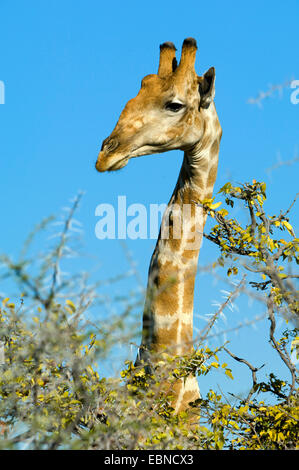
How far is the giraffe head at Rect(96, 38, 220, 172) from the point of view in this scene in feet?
20.5

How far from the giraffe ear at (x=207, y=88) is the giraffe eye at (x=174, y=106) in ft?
0.97

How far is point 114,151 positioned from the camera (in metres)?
6.16

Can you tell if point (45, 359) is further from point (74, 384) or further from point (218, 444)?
point (218, 444)

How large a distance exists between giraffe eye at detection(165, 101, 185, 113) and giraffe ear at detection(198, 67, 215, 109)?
0.30 m

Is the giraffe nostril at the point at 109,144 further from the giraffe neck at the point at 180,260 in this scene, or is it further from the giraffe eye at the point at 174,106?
the giraffe neck at the point at 180,260

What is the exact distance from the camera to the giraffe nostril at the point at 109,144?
6168 mm

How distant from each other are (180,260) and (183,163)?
3.53ft

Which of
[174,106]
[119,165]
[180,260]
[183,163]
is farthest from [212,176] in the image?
[119,165]

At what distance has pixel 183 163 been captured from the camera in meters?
7.06

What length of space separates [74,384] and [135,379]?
4.99 feet

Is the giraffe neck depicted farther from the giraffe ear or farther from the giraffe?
the giraffe ear

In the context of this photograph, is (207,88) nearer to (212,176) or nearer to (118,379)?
(212,176)

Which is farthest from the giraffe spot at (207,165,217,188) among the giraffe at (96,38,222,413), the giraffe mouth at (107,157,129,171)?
the giraffe mouth at (107,157,129,171)
